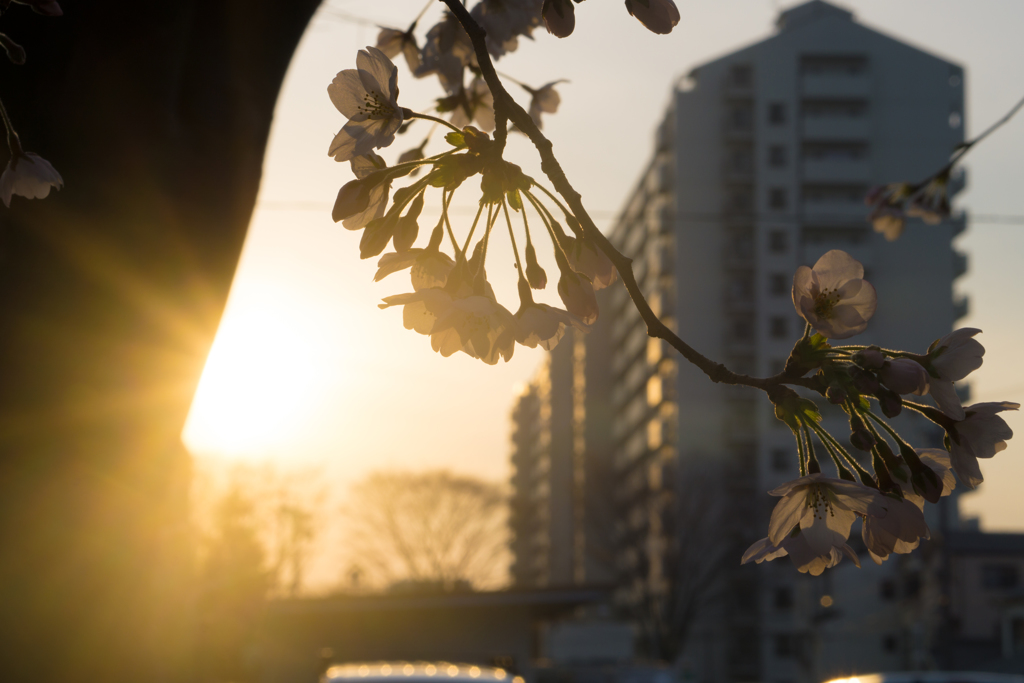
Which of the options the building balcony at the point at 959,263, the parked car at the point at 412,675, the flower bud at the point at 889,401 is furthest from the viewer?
the building balcony at the point at 959,263

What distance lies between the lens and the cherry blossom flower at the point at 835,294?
0.89 metres

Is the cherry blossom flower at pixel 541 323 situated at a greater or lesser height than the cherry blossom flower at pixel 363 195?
lesser

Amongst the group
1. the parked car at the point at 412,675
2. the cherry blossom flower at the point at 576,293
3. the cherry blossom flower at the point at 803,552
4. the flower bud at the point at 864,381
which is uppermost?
the cherry blossom flower at the point at 576,293

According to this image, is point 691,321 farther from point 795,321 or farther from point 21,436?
point 21,436

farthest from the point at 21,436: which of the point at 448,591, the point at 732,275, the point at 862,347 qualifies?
the point at 732,275

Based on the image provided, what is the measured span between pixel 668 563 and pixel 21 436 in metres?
32.5

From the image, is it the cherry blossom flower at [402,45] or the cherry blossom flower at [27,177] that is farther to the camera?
the cherry blossom flower at [402,45]

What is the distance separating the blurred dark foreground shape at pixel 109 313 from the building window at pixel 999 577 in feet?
121

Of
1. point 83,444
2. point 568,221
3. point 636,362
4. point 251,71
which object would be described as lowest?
point 83,444

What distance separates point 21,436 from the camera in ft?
4.80

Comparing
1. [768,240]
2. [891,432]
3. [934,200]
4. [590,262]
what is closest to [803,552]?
[891,432]

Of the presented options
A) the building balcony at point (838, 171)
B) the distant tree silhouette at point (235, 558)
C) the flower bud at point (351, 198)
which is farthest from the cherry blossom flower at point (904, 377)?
the building balcony at point (838, 171)

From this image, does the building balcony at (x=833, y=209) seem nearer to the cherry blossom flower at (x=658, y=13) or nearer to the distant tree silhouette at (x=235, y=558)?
the distant tree silhouette at (x=235, y=558)

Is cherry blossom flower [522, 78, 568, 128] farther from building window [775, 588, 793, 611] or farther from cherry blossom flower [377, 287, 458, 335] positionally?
building window [775, 588, 793, 611]
